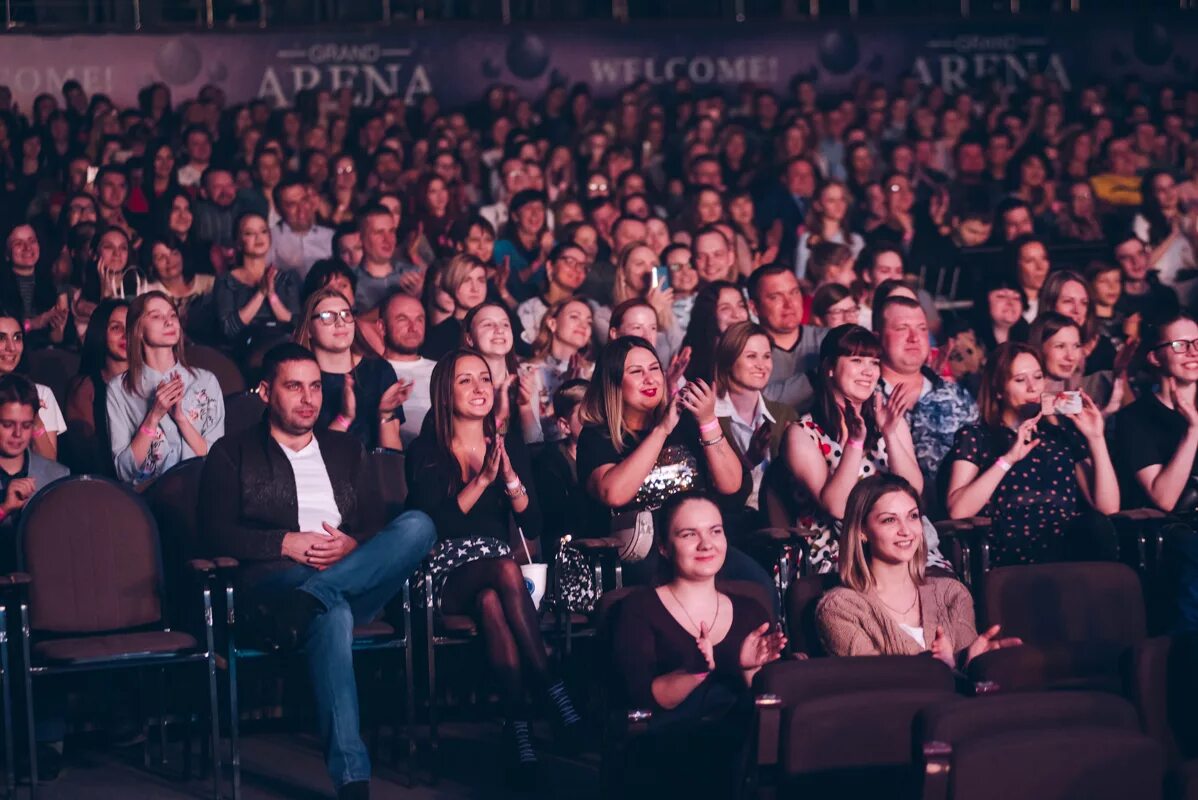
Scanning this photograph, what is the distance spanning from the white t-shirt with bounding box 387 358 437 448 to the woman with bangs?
172 cm

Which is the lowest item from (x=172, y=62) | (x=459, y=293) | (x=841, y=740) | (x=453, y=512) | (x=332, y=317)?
(x=841, y=740)

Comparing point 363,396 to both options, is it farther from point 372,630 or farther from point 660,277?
point 660,277

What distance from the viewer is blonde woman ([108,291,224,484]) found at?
21.8 ft

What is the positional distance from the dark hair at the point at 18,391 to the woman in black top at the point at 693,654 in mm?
2395

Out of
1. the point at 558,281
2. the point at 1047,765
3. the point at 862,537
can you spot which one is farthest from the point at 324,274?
the point at 1047,765

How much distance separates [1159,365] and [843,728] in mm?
3088

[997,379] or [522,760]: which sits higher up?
[997,379]

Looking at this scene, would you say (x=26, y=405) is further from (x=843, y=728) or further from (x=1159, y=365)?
(x=1159, y=365)

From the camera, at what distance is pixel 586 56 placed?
47.2 ft

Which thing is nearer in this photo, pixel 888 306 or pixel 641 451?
pixel 641 451

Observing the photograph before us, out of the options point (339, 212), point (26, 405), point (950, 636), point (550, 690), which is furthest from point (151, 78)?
point (950, 636)

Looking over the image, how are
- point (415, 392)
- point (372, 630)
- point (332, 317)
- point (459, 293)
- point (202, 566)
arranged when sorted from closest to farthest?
point (202, 566) < point (372, 630) < point (332, 317) < point (415, 392) < point (459, 293)

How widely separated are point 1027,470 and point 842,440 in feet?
2.26

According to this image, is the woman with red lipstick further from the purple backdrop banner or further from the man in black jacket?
the purple backdrop banner
